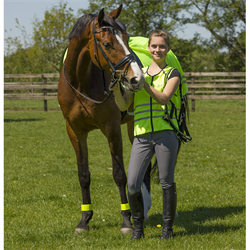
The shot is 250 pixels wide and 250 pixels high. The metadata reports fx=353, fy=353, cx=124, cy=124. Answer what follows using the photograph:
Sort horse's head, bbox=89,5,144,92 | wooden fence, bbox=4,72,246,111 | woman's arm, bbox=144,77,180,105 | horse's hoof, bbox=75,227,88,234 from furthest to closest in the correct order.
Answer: wooden fence, bbox=4,72,246,111 → horse's hoof, bbox=75,227,88,234 → woman's arm, bbox=144,77,180,105 → horse's head, bbox=89,5,144,92

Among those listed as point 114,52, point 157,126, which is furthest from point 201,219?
point 114,52

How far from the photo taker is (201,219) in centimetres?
430

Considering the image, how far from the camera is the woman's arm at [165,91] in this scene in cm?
299

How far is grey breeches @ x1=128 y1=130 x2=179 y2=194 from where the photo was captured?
10.4ft

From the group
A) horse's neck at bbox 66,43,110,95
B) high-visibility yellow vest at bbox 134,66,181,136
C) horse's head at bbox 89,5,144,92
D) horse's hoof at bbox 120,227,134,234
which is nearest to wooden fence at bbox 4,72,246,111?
horse's neck at bbox 66,43,110,95

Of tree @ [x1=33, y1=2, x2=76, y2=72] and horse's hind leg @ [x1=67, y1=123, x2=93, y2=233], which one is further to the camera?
tree @ [x1=33, y1=2, x2=76, y2=72]

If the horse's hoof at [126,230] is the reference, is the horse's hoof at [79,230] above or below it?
below

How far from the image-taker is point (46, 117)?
585 inches

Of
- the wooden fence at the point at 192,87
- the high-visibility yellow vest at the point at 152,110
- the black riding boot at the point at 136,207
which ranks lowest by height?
the black riding boot at the point at 136,207

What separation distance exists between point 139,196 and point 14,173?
3.84 metres

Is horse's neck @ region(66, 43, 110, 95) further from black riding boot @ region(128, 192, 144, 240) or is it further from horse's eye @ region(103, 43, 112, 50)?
black riding boot @ region(128, 192, 144, 240)

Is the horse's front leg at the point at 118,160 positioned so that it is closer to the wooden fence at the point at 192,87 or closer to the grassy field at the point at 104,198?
the grassy field at the point at 104,198

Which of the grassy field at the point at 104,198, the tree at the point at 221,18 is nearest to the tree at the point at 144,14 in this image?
the tree at the point at 221,18

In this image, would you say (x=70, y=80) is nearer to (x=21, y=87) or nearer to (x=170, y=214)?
(x=170, y=214)
